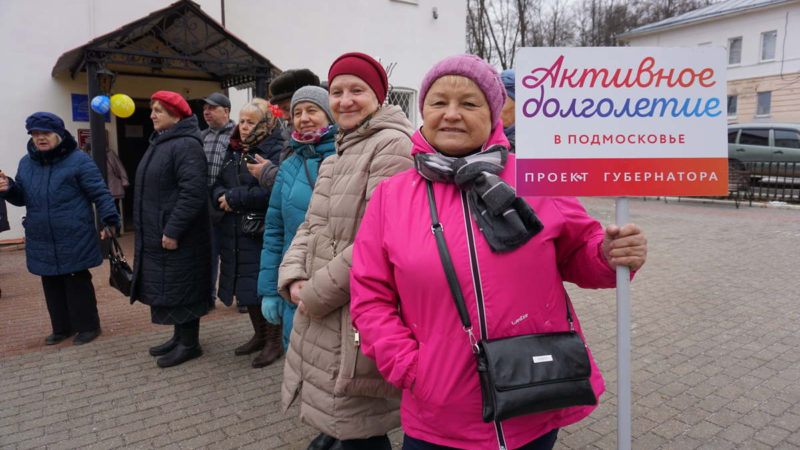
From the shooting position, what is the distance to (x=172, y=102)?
167 inches

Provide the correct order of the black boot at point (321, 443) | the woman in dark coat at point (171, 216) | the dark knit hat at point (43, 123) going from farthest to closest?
the dark knit hat at point (43, 123) < the woman in dark coat at point (171, 216) < the black boot at point (321, 443)

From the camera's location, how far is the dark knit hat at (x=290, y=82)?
4375mm

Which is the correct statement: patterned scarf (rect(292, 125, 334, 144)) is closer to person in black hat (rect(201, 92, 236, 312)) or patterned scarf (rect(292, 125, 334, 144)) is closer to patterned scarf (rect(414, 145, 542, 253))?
patterned scarf (rect(414, 145, 542, 253))

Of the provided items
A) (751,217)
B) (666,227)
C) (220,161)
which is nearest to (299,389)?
(220,161)

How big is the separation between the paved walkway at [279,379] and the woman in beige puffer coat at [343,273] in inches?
41.2

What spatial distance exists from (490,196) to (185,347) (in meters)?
3.69

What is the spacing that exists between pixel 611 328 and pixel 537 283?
3.93m

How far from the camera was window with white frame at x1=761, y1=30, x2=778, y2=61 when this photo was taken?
29.8m

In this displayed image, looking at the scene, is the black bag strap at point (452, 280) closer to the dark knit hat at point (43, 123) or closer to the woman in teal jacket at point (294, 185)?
the woman in teal jacket at point (294, 185)

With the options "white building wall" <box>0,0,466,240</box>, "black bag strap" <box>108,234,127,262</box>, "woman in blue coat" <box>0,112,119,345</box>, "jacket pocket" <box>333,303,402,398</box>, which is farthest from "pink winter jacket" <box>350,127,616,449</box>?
"white building wall" <box>0,0,466,240</box>

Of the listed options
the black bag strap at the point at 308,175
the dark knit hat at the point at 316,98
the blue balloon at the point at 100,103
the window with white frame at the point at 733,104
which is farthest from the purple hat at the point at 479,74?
the window with white frame at the point at 733,104

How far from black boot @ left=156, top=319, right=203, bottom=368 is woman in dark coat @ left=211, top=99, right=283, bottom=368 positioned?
15.3 inches

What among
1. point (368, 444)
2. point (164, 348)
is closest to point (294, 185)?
point (368, 444)

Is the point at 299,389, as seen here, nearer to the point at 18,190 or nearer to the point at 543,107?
the point at 543,107
